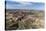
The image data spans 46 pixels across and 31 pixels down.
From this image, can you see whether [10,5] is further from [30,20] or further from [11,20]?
[30,20]

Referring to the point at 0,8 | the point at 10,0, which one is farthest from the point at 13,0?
the point at 0,8

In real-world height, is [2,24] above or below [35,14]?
below

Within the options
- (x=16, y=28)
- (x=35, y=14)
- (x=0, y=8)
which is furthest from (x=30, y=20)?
(x=0, y=8)

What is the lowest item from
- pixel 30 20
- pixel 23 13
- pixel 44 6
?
pixel 30 20

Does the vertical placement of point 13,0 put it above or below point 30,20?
above

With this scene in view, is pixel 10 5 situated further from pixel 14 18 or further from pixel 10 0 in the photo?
pixel 14 18

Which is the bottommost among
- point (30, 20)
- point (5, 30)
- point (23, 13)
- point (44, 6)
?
point (5, 30)
